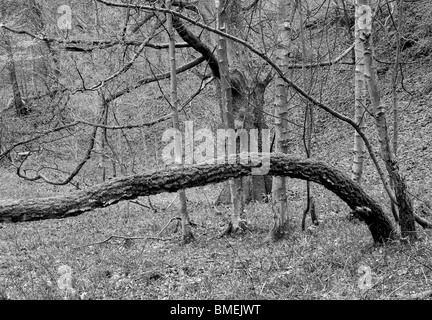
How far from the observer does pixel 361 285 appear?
510cm

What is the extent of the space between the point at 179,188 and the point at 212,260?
2.43 m

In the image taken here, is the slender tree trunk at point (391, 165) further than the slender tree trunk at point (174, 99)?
No

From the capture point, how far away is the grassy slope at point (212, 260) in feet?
17.3

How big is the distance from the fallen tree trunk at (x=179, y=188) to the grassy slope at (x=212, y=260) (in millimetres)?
595

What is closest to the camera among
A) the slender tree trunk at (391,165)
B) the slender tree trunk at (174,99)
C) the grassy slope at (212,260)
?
the grassy slope at (212,260)

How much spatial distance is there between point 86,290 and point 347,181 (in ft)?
11.6

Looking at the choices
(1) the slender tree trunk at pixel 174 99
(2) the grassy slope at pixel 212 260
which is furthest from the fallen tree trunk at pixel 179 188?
(1) the slender tree trunk at pixel 174 99

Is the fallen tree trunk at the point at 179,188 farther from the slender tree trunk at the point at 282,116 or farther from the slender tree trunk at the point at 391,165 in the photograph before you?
the slender tree trunk at the point at 282,116

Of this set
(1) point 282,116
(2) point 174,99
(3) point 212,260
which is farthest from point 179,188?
(2) point 174,99

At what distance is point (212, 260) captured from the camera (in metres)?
7.27

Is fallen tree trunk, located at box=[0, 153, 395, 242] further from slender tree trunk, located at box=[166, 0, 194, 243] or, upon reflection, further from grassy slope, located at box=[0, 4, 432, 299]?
slender tree trunk, located at box=[166, 0, 194, 243]

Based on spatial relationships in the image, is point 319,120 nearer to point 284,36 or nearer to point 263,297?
point 284,36

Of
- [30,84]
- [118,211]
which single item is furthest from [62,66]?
[30,84]

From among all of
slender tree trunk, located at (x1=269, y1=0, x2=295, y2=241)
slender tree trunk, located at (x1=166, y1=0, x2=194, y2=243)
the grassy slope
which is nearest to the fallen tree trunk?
the grassy slope
